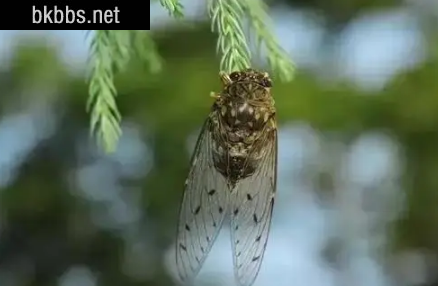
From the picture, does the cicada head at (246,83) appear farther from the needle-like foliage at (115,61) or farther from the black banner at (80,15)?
the black banner at (80,15)

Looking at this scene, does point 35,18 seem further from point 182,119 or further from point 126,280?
point 126,280

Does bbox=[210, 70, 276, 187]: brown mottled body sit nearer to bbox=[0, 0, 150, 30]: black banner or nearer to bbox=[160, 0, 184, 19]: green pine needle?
bbox=[160, 0, 184, 19]: green pine needle

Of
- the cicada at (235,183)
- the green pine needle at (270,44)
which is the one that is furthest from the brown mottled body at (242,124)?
the green pine needle at (270,44)

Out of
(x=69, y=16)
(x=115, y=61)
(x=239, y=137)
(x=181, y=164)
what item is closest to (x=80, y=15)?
(x=69, y=16)

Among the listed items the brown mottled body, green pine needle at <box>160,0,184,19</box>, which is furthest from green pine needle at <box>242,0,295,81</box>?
green pine needle at <box>160,0,184,19</box>

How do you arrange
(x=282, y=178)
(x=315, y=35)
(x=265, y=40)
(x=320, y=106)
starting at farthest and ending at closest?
1. (x=315, y=35)
2. (x=282, y=178)
3. (x=320, y=106)
4. (x=265, y=40)

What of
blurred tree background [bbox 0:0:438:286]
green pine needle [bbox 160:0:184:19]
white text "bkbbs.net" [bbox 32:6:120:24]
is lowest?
blurred tree background [bbox 0:0:438:286]

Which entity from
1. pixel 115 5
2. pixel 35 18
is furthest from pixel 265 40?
pixel 35 18
